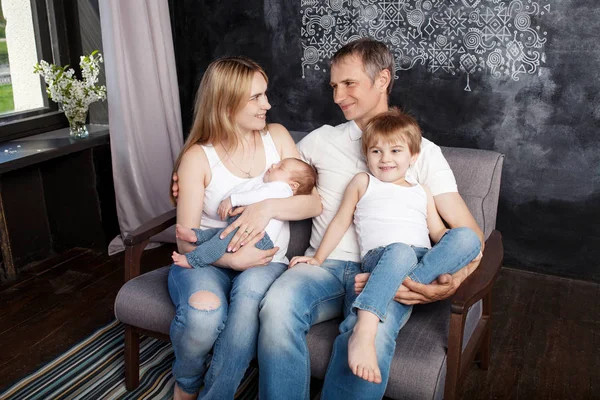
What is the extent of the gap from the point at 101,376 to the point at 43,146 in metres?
1.41

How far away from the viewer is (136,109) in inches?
134

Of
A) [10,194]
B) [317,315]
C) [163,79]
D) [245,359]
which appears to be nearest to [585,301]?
[317,315]

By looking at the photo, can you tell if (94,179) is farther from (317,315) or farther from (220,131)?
(317,315)

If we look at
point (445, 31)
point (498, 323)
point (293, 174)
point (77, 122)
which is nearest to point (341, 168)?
point (293, 174)

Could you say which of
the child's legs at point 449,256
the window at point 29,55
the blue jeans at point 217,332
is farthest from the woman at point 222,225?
the window at point 29,55

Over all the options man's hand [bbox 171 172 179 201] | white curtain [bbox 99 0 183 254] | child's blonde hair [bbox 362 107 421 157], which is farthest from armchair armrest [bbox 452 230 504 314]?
white curtain [bbox 99 0 183 254]

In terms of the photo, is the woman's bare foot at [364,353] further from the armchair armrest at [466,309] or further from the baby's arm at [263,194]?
the baby's arm at [263,194]

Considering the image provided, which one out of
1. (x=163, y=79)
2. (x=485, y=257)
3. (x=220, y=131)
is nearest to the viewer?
(x=485, y=257)

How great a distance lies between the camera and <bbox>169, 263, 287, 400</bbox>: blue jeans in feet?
5.71

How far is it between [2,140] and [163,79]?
3.07ft

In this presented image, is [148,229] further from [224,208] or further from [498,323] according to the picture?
[498,323]

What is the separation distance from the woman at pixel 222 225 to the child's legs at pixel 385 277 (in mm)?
343

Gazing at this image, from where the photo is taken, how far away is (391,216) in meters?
1.92

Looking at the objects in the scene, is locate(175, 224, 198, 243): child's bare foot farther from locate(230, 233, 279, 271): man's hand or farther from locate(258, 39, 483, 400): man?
locate(258, 39, 483, 400): man
